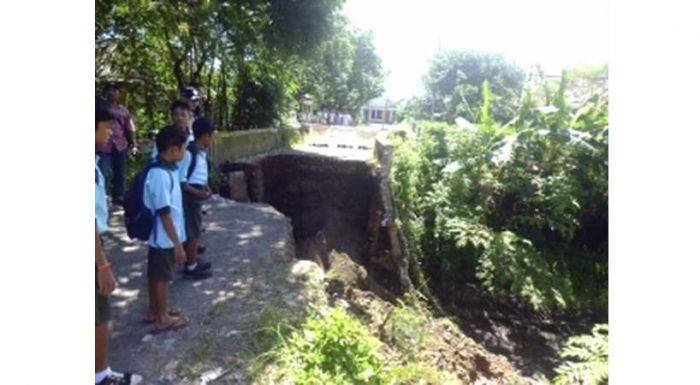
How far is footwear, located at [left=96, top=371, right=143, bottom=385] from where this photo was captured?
10.5ft

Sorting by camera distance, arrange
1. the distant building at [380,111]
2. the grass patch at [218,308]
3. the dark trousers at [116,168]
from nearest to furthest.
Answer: the grass patch at [218,308], the dark trousers at [116,168], the distant building at [380,111]

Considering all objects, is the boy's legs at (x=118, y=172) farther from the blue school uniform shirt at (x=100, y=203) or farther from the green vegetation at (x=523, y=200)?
the green vegetation at (x=523, y=200)

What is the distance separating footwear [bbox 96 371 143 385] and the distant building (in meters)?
70.3

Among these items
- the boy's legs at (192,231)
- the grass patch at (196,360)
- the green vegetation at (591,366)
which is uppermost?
the boy's legs at (192,231)

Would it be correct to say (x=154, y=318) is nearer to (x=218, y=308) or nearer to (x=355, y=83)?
(x=218, y=308)

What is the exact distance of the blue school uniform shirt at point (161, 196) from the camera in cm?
352

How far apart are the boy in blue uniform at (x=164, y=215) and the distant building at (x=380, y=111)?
6959 centimetres

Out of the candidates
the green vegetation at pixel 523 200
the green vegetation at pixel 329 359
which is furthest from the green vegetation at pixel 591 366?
the green vegetation at pixel 523 200

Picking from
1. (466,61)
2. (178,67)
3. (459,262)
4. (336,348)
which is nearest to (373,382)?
(336,348)

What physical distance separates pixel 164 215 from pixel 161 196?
133 millimetres

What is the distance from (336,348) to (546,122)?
28.9 ft

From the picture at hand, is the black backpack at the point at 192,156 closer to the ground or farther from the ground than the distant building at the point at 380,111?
closer to the ground

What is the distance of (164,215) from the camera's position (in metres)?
3.54

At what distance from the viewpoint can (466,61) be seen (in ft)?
114
